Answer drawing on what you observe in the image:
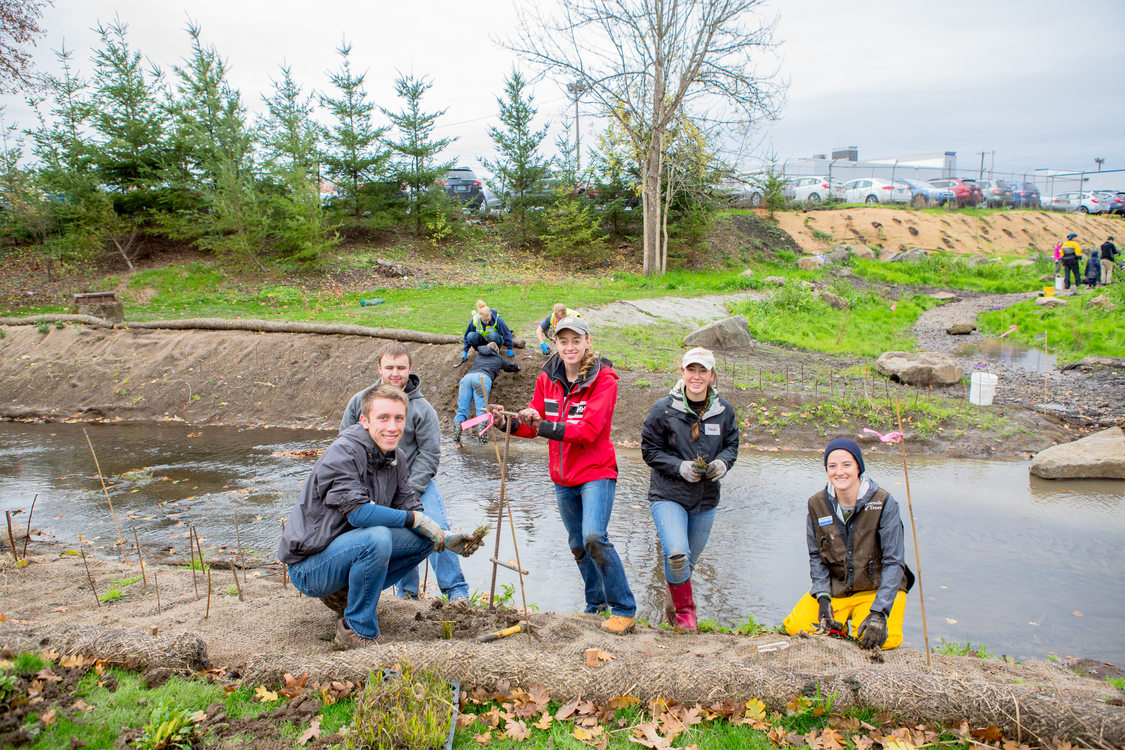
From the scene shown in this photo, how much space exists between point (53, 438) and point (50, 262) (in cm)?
1447

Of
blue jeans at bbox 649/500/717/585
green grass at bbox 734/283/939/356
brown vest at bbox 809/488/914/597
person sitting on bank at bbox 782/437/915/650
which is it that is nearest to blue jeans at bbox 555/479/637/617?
blue jeans at bbox 649/500/717/585

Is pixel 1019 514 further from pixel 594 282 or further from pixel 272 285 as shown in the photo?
pixel 272 285

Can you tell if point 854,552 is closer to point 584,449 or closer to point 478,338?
point 584,449

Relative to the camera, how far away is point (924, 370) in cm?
1205

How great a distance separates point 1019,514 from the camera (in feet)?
23.0

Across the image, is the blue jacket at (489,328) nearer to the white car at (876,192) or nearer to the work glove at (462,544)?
the work glove at (462,544)

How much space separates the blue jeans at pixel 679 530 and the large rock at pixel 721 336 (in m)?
9.82

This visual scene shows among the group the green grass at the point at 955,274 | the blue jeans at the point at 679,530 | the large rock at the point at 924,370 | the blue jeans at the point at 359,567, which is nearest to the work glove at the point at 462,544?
the blue jeans at the point at 359,567

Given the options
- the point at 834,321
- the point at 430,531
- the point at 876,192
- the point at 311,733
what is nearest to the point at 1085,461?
the point at 430,531

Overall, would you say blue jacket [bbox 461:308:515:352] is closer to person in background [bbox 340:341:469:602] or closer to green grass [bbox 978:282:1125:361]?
person in background [bbox 340:341:469:602]

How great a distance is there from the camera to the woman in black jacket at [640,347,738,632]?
4.43m

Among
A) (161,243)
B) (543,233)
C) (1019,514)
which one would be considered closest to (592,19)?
(543,233)

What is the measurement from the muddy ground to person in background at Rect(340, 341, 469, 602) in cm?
39

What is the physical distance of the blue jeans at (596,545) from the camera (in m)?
4.35
